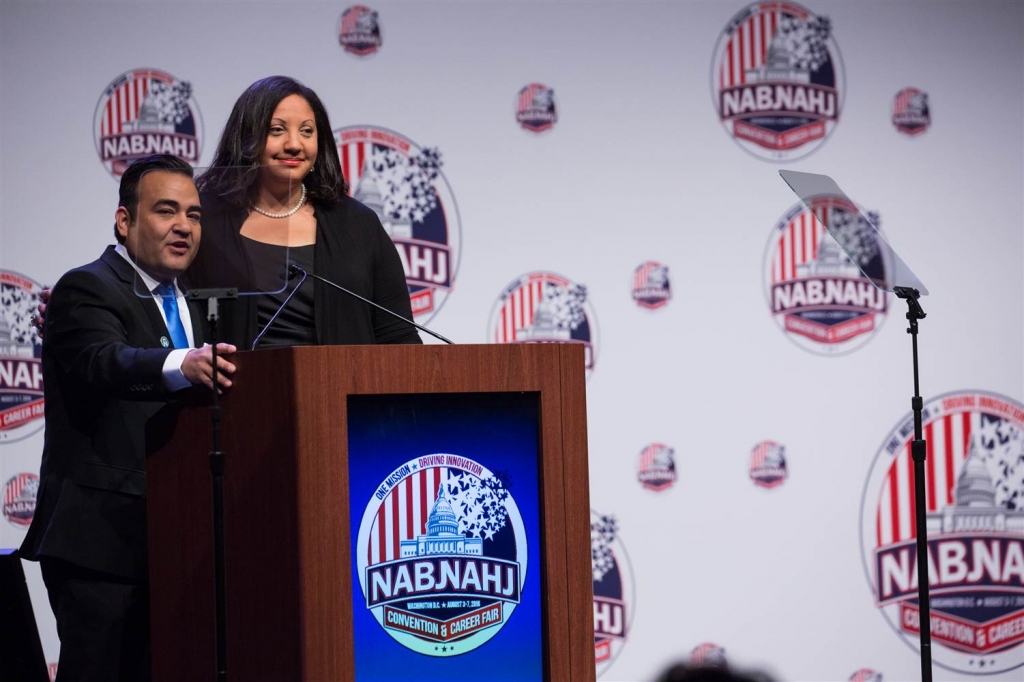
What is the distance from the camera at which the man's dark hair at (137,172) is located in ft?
7.26

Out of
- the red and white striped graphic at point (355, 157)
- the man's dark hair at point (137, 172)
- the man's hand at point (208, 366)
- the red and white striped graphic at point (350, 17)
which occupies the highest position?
the red and white striped graphic at point (350, 17)

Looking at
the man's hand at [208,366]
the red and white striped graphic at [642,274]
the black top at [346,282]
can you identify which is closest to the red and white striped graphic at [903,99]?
the red and white striped graphic at [642,274]

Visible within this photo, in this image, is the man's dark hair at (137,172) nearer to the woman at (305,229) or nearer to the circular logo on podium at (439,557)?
the woman at (305,229)

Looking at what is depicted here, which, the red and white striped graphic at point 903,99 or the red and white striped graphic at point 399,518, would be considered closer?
the red and white striped graphic at point 399,518

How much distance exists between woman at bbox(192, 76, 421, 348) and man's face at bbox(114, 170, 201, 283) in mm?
96

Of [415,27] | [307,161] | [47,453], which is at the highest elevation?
[415,27]

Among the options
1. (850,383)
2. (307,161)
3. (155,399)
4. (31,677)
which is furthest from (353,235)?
(850,383)

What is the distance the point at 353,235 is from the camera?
8.21ft

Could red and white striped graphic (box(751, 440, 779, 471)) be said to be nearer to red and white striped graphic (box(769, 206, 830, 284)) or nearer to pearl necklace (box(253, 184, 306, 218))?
red and white striped graphic (box(769, 206, 830, 284))

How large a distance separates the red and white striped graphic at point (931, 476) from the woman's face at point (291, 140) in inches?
99.7

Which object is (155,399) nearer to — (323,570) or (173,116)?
(323,570)

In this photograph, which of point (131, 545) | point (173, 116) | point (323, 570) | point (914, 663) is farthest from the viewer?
point (914, 663)

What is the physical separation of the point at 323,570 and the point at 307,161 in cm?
109

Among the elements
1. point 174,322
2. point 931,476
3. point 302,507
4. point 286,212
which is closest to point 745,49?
point 931,476
